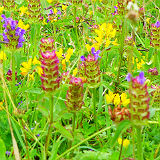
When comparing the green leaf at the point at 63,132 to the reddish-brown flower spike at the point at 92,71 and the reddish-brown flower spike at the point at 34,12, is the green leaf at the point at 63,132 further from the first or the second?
the reddish-brown flower spike at the point at 34,12

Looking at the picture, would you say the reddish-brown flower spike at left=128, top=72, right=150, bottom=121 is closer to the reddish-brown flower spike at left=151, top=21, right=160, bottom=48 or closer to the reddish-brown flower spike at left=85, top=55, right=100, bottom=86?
the reddish-brown flower spike at left=85, top=55, right=100, bottom=86

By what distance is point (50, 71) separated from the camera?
3.54ft

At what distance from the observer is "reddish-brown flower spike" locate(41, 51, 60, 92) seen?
1.07 metres

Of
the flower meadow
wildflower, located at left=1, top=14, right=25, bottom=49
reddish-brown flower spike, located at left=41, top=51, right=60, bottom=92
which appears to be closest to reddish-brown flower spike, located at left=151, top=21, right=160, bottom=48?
the flower meadow

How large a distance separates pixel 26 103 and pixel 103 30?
889 mm

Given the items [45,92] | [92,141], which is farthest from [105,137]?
[45,92]

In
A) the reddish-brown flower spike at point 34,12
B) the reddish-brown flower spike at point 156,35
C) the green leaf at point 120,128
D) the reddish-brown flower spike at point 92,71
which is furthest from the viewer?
A: the reddish-brown flower spike at point 34,12

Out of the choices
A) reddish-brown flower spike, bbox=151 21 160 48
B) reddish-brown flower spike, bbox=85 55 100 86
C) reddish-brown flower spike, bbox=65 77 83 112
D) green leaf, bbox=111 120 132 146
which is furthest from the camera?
reddish-brown flower spike, bbox=151 21 160 48

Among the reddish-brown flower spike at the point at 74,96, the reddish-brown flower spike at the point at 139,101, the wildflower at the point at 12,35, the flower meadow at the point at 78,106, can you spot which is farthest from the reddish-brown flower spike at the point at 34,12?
the reddish-brown flower spike at the point at 139,101

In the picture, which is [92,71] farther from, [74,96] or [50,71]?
[50,71]

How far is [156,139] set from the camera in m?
1.49

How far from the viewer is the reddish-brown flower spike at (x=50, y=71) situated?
1070 mm

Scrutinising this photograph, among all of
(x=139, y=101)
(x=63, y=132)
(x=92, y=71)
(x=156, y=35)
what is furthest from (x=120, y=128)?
(x=156, y=35)

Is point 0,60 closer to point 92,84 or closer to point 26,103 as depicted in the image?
point 26,103
